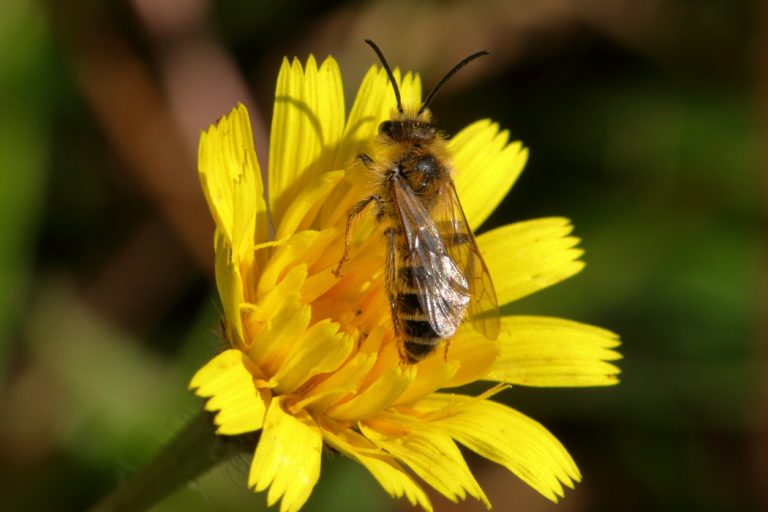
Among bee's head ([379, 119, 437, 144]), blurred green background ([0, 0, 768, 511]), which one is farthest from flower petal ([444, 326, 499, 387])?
blurred green background ([0, 0, 768, 511])

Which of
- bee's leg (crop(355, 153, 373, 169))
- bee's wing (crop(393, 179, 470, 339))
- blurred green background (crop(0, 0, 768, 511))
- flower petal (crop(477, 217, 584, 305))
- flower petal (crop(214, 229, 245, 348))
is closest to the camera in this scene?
flower petal (crop(214, 229, 245, 348))

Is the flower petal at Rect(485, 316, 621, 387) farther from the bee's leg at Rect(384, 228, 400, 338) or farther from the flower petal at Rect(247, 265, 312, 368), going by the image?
the flower petal at Rect(247, 265, 312, 368)

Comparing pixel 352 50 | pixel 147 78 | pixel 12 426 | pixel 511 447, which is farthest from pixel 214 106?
pixel 511 447

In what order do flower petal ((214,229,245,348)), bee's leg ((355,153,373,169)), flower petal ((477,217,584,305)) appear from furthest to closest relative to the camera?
flower petal ((477,217,584,305)) < bee's leg ((355,153,373,169)) < flower petal ((214,229,245,348))

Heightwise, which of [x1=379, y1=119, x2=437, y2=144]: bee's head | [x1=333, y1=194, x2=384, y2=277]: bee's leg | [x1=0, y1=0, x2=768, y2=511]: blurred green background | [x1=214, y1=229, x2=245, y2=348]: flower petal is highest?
[x1=214, y1=229, x2=245, y2=348]: flower petal

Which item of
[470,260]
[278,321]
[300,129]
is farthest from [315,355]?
[300,129]

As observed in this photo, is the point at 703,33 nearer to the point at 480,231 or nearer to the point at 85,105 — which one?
the point at 480,231

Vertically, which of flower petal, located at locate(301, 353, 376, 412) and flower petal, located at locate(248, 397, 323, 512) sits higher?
flower petal, located at locate(248, 397, 323, 512)
